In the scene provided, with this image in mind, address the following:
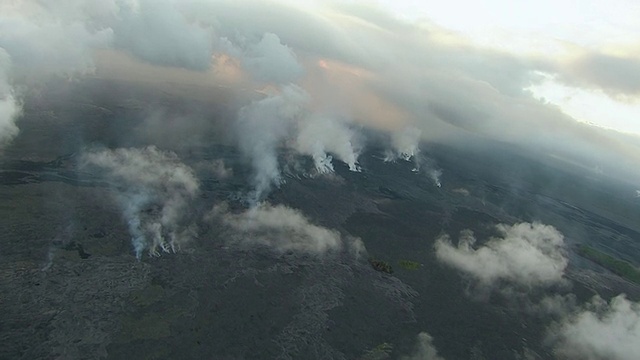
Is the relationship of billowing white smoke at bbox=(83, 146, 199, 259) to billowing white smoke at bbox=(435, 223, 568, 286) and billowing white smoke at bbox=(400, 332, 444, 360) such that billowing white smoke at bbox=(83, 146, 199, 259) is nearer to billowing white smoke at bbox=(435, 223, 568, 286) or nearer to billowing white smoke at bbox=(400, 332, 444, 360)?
billowing white smoke at bbox=(400, 332, 444, 360)

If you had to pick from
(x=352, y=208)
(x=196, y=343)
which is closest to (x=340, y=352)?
(x=196, y=343)

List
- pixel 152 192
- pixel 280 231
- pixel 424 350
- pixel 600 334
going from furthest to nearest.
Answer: pixel 152 192
pixel 280 231
pixel 600 334
pixel 424 350

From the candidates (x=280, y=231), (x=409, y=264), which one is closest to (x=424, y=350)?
(x=409, y=264)

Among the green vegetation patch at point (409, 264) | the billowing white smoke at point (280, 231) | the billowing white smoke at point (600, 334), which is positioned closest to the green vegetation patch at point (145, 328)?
the billowing white smoke at point (280, 231)

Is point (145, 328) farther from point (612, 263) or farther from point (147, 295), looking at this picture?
point (612, 263)

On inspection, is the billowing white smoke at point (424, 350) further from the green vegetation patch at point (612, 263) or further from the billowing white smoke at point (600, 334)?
the green vegetation patch at point (612, 263)

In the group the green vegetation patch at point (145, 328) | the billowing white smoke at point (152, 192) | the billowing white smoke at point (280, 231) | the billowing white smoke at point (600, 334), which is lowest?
the green vegetation patch at point (145, 328)
